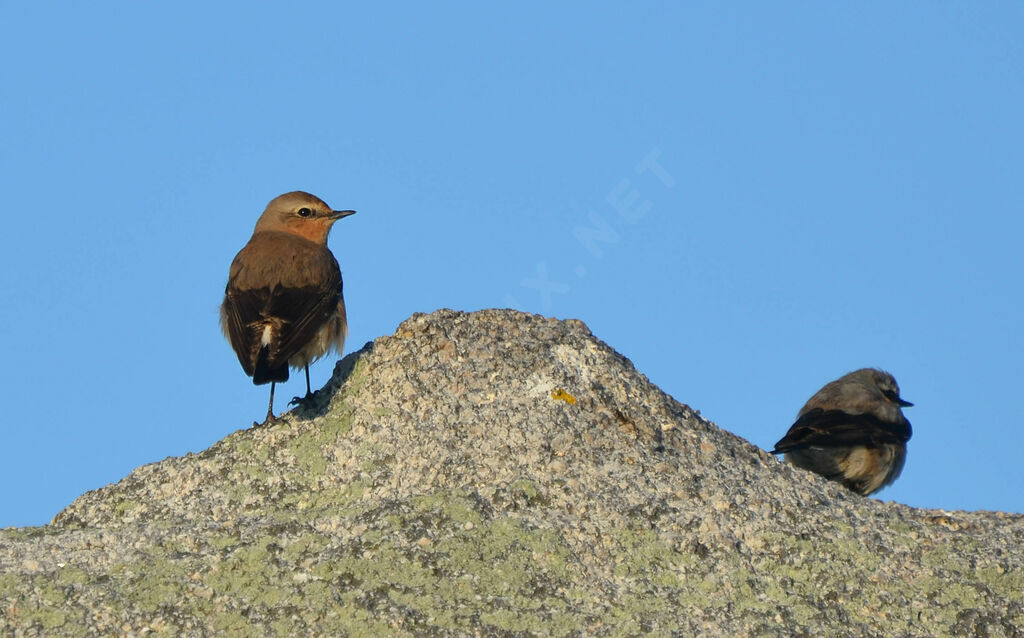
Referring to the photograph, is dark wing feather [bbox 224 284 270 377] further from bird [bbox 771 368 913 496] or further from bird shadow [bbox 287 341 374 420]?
bird [bbox 771 368 913 496]

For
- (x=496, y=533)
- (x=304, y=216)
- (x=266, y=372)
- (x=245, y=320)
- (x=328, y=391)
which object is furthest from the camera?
(x=304, y=216)

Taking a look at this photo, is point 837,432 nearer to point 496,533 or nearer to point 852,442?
point 852,442

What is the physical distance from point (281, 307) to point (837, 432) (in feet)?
20.0

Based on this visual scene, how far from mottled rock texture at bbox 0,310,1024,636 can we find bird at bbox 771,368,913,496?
17.4ft

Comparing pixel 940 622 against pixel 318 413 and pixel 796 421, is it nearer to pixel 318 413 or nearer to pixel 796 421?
pixel 318 413

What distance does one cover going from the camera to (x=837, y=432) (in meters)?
12.9

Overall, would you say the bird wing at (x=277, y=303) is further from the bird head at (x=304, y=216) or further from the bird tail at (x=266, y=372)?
the bird head at (x=304, y=216)

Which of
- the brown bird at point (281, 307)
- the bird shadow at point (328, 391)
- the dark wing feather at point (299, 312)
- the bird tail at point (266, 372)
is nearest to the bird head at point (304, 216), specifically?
the brown bird at point (281, 307)

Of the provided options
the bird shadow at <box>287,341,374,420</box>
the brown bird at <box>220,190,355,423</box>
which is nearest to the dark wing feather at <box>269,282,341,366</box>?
the brown bird at <box>220,190,355,423</box>

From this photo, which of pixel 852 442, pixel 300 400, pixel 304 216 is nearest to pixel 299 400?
pixel 300 400

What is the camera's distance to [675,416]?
300 inches

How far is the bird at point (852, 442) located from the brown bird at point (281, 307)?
5.16 meters

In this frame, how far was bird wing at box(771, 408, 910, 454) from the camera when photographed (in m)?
12.8

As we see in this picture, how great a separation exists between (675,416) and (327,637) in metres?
2.88
